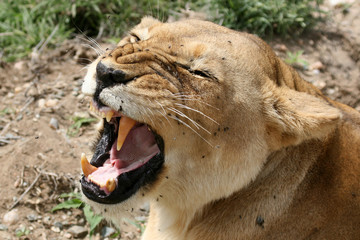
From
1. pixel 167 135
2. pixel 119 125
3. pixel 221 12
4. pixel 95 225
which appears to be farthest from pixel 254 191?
pixel 221 12

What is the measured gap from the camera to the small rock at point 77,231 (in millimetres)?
3287

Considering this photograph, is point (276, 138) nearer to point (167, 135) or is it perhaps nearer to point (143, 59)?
point (167, 135)

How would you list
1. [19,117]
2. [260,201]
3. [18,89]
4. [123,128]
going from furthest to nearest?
[18,89], [19,117], [260,201], [123,128]

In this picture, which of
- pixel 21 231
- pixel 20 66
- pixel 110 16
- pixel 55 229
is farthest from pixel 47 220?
pixel 110 16

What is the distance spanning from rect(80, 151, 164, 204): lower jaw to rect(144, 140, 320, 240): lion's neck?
0.27 meters

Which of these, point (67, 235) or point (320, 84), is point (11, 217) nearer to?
point (67, 235)

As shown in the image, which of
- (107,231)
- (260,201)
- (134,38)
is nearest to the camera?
(260,201)

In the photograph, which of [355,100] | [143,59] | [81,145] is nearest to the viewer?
[143,59]

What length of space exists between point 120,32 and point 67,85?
1001 millimetres

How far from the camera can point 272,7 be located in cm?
513

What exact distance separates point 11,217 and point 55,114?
115cm

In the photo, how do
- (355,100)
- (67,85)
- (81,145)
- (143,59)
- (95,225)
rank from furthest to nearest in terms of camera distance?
1. (355,100)
2. (67,85)
3. (81,145)
4. (95,225)
5. (143,59)

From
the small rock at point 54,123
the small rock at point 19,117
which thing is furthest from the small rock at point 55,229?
the small rock at point 19,117

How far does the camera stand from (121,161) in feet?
8.30
